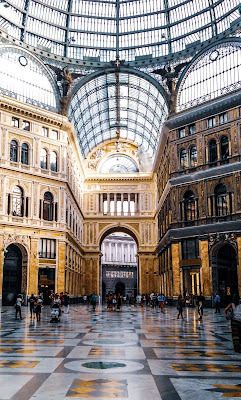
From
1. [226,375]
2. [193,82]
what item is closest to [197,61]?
[193,82]

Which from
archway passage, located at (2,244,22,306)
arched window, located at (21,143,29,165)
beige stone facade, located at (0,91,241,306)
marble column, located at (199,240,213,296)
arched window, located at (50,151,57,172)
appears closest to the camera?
marble column, located at (199,240,213,296)

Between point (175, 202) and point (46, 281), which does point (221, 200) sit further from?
point (46, 281)

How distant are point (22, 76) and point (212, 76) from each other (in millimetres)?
21141

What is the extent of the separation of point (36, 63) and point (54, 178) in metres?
14.1

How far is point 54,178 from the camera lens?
4806 centimetres

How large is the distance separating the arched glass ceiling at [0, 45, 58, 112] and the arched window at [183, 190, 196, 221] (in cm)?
2003

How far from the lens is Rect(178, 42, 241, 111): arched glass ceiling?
4278cm

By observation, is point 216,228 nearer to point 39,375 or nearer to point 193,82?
point 193,82

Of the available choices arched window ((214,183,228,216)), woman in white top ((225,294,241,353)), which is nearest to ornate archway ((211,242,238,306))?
arched window ((214,183,228,216))

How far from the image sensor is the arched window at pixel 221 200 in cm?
4028

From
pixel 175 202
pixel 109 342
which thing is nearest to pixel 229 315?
pixel 109 342

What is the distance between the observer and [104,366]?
32.4 ft

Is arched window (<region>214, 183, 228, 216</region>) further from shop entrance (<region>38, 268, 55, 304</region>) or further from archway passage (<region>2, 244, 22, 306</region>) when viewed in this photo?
archway passage (<region>2, 244, 22, 306</region>)

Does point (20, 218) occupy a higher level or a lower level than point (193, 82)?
lower
